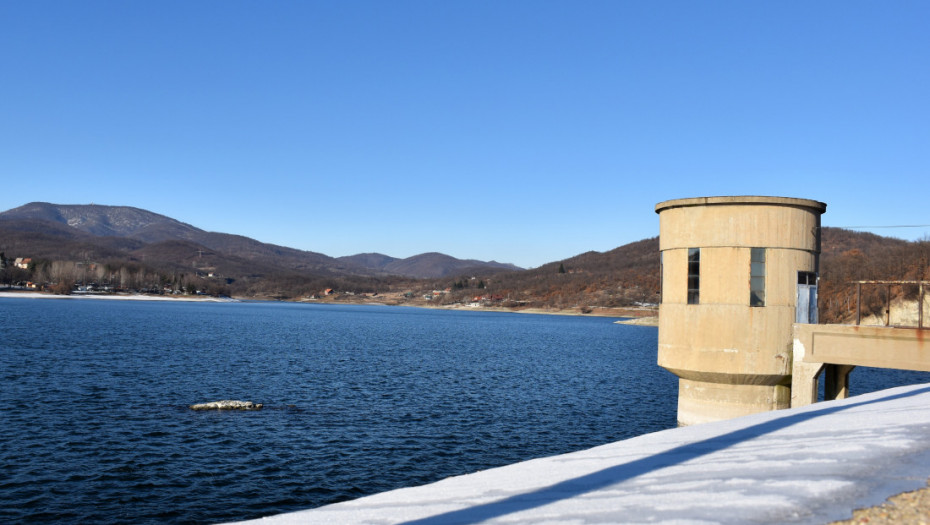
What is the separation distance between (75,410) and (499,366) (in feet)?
116

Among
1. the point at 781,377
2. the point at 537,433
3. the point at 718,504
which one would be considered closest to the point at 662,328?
the point at 781,377

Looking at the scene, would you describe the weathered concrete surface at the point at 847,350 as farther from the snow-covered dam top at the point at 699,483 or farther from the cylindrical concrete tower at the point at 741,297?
the snow-covered dam top at the point at 699,483

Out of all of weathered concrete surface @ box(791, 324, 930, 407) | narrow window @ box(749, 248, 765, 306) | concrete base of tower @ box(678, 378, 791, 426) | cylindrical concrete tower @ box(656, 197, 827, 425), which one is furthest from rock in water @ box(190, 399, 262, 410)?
weathered concrete surface @ box(791, 324, 930, 407)

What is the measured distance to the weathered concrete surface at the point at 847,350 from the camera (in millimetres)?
17594

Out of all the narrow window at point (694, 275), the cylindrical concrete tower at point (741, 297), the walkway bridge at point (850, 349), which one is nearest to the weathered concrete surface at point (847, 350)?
the walkway bridge at point (850, 349)

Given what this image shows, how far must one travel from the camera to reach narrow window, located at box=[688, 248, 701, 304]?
1928 cm

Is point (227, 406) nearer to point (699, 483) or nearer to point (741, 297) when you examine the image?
point (741, 297)

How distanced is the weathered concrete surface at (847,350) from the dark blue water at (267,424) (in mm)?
10073

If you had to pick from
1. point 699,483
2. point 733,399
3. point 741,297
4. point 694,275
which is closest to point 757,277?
point 741,297

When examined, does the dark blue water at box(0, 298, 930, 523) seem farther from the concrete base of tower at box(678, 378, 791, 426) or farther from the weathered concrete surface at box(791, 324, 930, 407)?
the weathered concrete surface at box(791, 324, 930, 407)

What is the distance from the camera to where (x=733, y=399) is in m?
19.0

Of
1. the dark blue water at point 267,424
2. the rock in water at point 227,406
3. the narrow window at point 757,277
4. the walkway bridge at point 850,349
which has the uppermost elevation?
the narrow window at point 757,277

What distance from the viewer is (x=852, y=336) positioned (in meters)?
18.2

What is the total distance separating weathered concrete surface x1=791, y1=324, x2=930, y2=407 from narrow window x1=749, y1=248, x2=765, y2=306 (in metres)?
1.41
